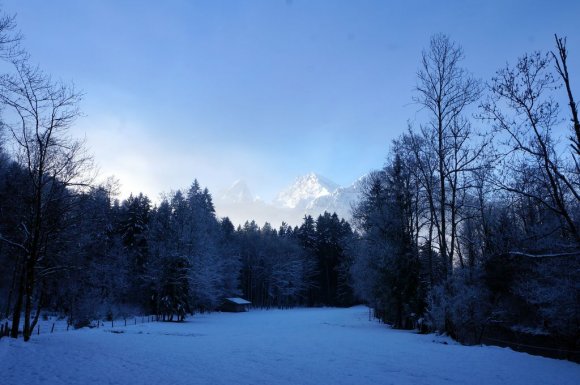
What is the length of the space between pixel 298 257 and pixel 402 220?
49.2 m

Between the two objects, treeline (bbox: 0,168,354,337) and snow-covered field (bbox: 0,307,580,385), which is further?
treeline (bbox: 0,168,354,337)

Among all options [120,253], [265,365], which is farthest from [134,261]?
[265,365]

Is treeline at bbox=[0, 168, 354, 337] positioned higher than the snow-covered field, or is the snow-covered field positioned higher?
treeline at bbox=[0, 168, 354, 337]

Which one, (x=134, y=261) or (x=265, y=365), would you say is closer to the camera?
(x=265, y=365)

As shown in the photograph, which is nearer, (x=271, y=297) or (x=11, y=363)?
Answer: (x=11, y=363)

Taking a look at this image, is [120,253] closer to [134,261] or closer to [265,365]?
[134,261]

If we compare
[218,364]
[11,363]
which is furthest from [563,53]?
[11,363]

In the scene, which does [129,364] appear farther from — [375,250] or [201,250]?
[201,250]

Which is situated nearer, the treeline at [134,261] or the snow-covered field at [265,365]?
the snow-covered field at [265,365]

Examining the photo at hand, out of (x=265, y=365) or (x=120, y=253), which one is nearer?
(x=265, y=365)

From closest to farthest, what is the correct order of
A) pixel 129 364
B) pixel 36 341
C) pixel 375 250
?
pixel 129 364 < pixel 36 341 < pixel 375 250

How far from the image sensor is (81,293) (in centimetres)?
3309

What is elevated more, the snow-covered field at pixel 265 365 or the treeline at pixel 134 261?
the treeline at pixel 134 261

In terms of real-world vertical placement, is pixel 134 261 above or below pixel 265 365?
above
